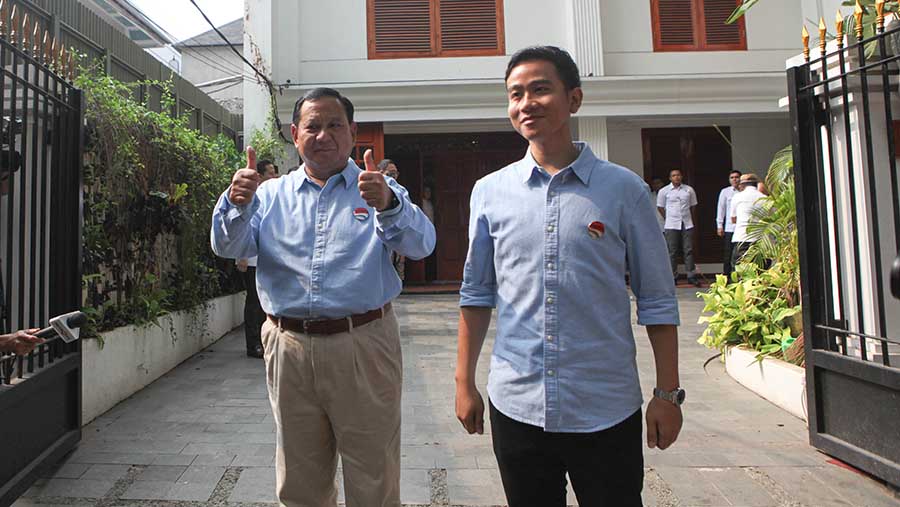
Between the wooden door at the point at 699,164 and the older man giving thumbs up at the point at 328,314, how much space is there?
10.0 metres

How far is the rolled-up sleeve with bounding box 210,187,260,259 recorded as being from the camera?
205 cm

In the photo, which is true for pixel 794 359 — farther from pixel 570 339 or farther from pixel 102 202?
pixel 102 202

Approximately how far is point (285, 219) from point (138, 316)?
Result: 317 cm

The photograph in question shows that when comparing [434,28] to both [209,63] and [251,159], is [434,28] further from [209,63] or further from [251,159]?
[209,63]

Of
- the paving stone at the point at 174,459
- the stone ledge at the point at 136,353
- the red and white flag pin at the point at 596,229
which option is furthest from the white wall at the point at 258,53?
the red and white flag pin at the point at 596,229

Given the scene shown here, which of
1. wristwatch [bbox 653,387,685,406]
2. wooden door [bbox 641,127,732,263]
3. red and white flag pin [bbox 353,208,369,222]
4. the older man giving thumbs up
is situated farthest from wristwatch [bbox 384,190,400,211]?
wooden door [bbox 641,127,732,263]

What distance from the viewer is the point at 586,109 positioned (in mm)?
9758

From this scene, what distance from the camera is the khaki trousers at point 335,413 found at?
2.06 m

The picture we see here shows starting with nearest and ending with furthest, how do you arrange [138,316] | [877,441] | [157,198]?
[877,441], [138,316], [157,198]

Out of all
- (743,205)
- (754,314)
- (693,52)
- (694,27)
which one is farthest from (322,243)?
(694,27)

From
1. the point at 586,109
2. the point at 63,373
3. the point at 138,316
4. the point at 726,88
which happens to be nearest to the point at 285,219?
the point at 63,373

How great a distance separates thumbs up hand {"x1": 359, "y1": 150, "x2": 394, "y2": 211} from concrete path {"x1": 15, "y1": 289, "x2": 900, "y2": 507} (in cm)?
155

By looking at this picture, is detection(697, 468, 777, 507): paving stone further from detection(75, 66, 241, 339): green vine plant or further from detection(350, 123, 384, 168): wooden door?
detection(350, 123, 384, 168): wooden door

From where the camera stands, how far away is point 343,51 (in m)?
9.96
